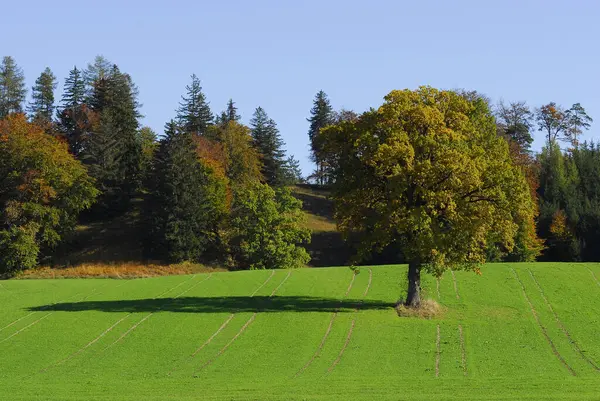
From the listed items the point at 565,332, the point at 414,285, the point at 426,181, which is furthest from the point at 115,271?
the point at 565,332

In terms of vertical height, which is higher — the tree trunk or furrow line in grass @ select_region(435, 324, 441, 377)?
the tree trunk

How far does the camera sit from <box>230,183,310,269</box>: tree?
8169 cm

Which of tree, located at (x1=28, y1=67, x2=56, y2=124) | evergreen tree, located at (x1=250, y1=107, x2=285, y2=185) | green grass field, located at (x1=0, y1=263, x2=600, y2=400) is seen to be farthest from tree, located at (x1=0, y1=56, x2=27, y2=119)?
green grass field, located at (x1=0, y1=263, x2=600, y2=400)

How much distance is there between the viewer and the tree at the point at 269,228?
81688 millimetres

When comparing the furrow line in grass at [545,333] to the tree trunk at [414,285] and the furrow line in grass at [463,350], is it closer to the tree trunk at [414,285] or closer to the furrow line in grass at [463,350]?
the furrow line in grass at [463,350]

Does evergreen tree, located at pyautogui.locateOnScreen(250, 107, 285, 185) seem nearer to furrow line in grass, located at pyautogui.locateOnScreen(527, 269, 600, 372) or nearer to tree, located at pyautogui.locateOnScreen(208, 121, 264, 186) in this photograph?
tree, located at pyautogui.locateOnScreen(208, 121, 264, 186)

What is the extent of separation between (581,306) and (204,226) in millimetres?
53841

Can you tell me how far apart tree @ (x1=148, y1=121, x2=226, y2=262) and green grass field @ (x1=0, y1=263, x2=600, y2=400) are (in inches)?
1085

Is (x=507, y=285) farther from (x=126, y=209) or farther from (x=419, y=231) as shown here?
(x=126, y=209)

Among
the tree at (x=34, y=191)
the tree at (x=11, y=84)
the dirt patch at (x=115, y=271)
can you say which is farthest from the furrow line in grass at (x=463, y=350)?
the tree at (x=11, y=84)

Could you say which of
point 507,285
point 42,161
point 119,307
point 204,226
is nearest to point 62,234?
point 42,161

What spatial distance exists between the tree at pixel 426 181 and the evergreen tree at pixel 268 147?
73.2m

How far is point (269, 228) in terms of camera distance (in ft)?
272

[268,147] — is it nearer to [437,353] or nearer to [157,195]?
[157,195]
